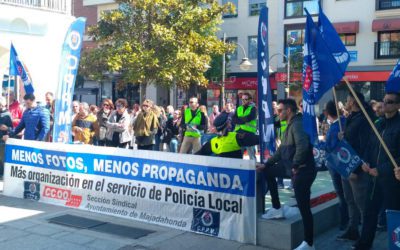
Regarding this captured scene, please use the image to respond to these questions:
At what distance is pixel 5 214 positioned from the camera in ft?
24.5

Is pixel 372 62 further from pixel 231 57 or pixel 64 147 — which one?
pixel 64 147

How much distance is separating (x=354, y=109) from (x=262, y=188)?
1.54 meters

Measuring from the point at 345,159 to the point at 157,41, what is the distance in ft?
58.3

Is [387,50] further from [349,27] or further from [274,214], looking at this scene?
[274,214]

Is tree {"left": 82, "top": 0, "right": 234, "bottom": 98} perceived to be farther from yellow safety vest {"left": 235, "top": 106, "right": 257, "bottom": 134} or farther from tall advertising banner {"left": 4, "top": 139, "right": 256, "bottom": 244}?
tall advertising banner {"left": 4, "top": 139, "right": 256, "bottom": 244}

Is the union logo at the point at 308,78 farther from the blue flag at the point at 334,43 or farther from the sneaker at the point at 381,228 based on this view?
the sneaker at the point at 381,228

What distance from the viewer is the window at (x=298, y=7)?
2870 cm

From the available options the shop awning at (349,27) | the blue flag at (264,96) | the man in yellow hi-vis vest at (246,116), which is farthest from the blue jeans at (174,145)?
the shop awning at (349,27)

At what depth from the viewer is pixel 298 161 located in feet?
18.1

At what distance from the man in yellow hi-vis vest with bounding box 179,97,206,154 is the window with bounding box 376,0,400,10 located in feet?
64.0

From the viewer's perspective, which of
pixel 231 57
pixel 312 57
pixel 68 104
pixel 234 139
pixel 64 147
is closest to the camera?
pixel 312 57

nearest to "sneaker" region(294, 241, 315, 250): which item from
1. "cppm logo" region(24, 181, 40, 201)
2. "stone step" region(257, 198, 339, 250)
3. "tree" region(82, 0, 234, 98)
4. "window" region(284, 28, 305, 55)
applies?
"stone step" region(257, 198, 339, 250)

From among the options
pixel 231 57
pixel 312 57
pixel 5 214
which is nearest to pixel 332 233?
pixel 312 57

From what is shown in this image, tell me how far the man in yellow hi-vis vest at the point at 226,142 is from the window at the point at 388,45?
2232 cm
